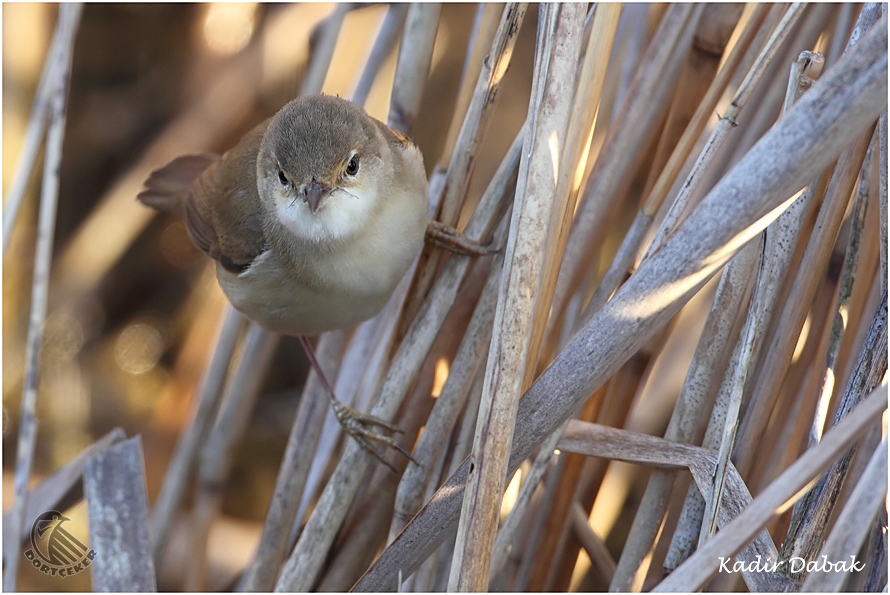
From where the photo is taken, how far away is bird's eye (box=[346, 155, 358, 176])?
5.86ft

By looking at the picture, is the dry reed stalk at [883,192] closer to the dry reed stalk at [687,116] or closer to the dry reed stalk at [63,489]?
the dry reed stalk at [687,116]

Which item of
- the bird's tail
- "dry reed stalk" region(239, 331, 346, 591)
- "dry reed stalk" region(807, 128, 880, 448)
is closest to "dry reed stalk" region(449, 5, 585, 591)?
"dry reed stalk" region(807, 128, 880, 448)

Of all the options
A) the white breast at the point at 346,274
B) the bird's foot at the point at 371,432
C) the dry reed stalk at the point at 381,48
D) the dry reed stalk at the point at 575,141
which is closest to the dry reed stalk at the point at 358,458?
the bird's foot at the point at 371,432

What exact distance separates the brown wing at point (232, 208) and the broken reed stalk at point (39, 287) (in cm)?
39

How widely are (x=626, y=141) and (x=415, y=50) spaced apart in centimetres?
53

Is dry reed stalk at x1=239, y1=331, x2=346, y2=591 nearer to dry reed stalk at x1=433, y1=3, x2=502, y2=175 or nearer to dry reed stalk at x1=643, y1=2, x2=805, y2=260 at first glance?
dry reed stalk at x1=433, y1=3, x2=502, y2=175

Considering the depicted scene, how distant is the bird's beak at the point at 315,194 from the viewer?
1727mm

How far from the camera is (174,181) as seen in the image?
2.46 m

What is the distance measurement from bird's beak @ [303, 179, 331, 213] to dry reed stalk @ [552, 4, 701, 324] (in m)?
0.55

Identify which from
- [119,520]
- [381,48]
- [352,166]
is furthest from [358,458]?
[381,48]

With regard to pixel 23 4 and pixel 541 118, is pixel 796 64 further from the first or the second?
pixel 23 4

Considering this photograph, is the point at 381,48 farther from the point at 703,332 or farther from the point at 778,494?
the point at 778,494

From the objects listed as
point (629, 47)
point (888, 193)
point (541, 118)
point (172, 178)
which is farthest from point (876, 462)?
point (172, 178)
